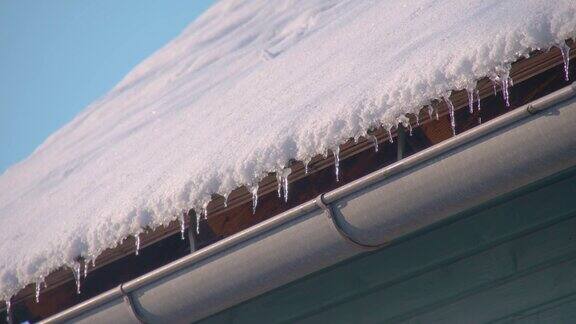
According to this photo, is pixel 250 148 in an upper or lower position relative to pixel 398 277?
upper

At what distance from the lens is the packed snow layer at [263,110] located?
201 cm

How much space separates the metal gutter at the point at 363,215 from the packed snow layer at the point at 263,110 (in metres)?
0.13

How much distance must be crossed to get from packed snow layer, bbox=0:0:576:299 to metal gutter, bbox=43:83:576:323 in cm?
13

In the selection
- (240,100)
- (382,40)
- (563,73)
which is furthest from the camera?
(240,100)

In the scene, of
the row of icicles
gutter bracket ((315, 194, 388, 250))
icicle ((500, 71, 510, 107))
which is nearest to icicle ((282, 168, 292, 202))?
the row of icicles

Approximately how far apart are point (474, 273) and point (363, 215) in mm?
505

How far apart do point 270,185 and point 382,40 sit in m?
0.83

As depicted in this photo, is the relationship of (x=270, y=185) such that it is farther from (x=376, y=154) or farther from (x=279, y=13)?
(x=279, y=13)

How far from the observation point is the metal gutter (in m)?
1.93

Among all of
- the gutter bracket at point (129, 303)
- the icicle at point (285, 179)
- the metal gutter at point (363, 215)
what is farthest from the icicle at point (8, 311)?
the icicle at point (285, 179)

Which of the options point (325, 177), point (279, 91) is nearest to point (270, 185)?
point (325, 177)

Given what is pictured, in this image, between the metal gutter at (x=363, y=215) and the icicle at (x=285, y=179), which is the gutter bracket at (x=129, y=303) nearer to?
the metal gutter at (x=363, y=215)

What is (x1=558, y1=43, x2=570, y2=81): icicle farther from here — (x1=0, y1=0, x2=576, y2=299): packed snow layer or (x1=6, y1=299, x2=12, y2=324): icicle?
(x1=6, y1=299, x2=12, y2=324): icicle

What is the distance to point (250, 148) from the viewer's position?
2.37 meters
